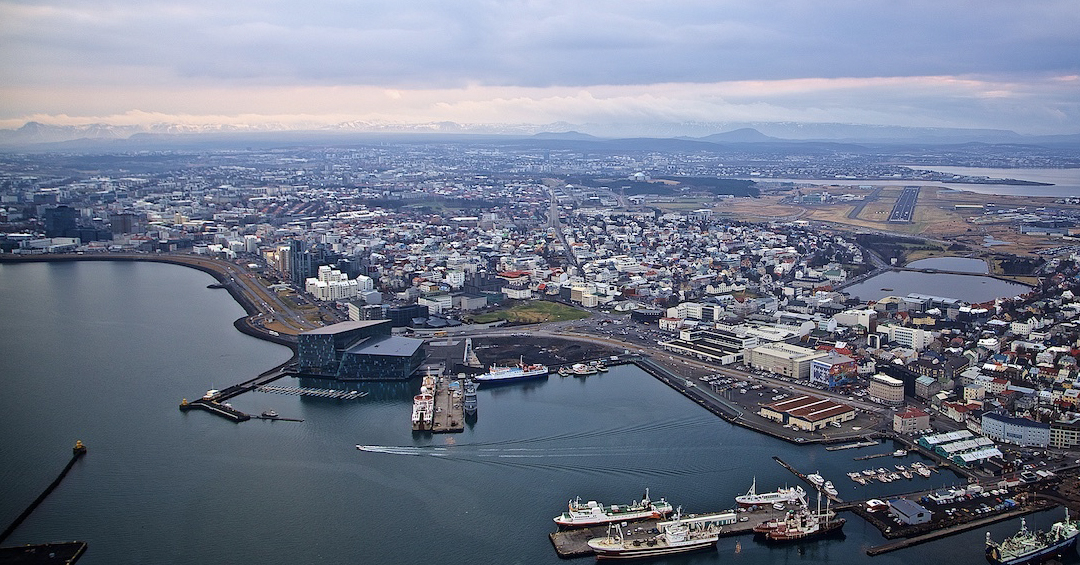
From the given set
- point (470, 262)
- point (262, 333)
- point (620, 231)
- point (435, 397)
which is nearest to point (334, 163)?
point (620, 231)

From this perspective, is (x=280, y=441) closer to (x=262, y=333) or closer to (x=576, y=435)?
(x=576, y=435)

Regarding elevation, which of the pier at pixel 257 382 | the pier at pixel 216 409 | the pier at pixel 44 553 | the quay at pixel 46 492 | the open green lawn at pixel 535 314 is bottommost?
the pier at pixel 44 553

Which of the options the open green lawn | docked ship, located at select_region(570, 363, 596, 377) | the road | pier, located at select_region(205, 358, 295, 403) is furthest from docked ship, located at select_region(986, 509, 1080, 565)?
the road

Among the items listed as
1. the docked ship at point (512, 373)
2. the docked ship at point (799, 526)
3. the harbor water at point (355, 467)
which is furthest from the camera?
the docked ship at point (512, 373)

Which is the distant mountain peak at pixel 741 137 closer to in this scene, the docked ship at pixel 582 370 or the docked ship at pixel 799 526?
the docked ship at pixel 582 370

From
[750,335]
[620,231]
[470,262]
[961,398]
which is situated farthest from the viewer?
[620,231]

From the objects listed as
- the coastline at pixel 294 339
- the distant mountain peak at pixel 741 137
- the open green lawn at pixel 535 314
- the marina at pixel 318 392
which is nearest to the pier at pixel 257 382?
the marina at pixel 318 392

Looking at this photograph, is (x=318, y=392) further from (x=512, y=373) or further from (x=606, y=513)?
(x=606, y=513)
